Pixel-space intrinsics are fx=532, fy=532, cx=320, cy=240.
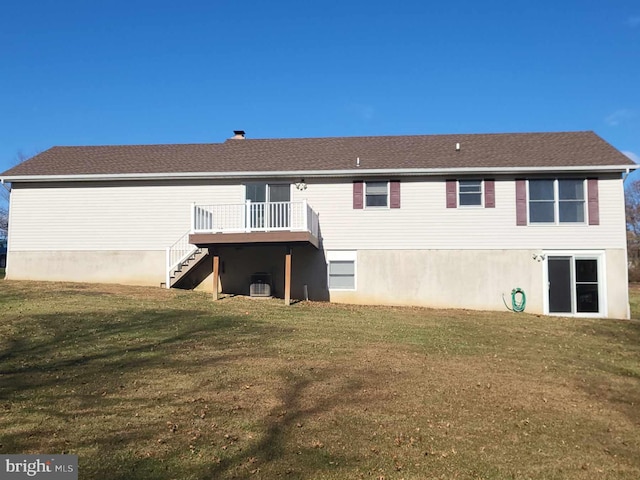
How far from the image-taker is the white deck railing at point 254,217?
608 inches

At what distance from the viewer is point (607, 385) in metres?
7.89

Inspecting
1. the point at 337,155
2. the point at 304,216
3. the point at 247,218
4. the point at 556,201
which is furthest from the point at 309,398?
the point at 337,155

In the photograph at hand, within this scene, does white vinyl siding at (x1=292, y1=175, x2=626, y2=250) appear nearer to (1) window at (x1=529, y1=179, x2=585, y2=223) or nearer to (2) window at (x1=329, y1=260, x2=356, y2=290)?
(1) window at (x1=529, y1=179, x2=585, y2=223)

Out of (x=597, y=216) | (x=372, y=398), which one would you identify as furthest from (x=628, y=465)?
(x=597, y=216)

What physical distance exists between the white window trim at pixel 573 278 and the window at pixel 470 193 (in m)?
2.67

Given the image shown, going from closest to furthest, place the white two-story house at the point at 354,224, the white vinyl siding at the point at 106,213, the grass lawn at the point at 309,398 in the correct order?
the grass lawn at the point at 309,398 < the white two-story house at the point at 354,224 < the white vinyl siding at the point at 106,213

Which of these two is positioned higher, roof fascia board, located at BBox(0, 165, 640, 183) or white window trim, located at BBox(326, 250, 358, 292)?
roof fascia board, located at BBox(0, 165, 640, 183)

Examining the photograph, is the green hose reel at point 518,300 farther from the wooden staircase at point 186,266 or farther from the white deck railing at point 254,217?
the wooden staircase at point 186,266

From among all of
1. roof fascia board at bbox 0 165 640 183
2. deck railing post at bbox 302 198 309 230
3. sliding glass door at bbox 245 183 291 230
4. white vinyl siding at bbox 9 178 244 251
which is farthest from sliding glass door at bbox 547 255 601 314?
white vinyl siding at bbox 9 178 244 251

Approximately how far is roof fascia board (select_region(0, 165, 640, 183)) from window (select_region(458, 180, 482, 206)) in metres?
0.44

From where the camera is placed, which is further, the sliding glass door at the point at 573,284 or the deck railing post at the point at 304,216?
the sliding glass door at the point at 573,284

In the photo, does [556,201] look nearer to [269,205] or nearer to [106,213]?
[269,205]

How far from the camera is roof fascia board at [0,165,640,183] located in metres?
16.2

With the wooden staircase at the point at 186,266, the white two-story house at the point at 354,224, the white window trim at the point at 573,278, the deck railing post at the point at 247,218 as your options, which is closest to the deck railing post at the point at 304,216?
the white two-story house at the point at 354,224
